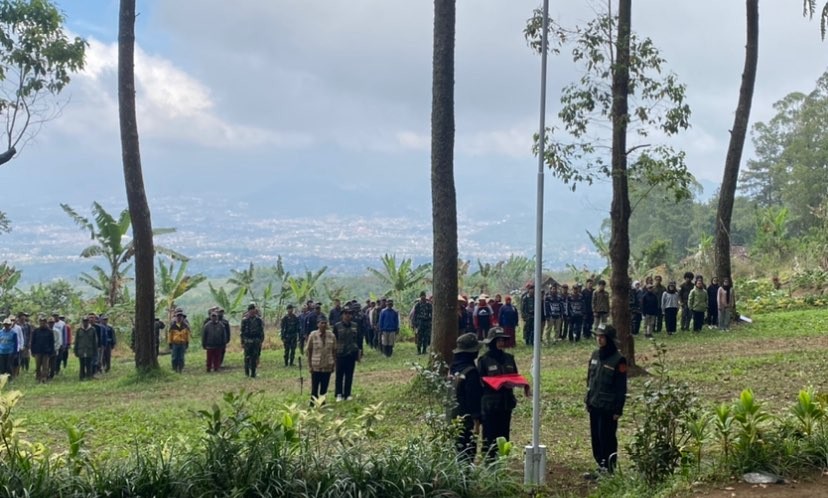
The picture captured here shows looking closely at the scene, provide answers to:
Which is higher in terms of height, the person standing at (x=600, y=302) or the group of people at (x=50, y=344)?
the person standing at (x=600, y=302)

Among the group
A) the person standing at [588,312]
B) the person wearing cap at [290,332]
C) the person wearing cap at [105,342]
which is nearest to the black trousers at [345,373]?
the person wearing cap at [290,332]

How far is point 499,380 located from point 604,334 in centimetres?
118

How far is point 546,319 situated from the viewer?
21.4 m

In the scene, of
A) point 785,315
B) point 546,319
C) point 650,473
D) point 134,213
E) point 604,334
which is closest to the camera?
point 650,473

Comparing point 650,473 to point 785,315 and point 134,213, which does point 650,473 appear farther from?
point 785,315

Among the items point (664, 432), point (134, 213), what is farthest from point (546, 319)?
point (664, 432)

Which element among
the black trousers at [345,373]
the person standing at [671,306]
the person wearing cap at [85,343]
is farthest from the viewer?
the person standing at [671,306]

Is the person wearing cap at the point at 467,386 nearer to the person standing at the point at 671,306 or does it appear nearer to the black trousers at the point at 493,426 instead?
the black trousers at the point at 493,426

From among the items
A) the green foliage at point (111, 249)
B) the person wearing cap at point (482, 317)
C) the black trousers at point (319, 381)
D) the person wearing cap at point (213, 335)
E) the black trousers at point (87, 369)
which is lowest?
the black trousers at point (87, 369)

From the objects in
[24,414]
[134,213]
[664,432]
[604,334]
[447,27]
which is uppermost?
[447,27]

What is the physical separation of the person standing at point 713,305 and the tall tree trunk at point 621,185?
893cm

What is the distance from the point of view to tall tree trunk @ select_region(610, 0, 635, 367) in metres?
13.7

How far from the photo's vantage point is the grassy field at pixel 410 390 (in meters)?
11.0

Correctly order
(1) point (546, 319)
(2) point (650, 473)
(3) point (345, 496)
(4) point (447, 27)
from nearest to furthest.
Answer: (3) point (345, 496), (2) point (650, 473), (4) point (447, 27), (1) point (546, 319)
